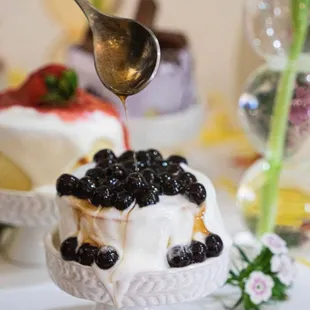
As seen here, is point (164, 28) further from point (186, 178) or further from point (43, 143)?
point (186, 178)

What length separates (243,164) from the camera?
1.25 metres

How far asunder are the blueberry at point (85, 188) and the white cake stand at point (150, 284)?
2.3 inches

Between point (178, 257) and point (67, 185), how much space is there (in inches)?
4.6

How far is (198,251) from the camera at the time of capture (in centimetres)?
63

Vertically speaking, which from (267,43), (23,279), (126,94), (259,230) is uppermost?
(267,43)

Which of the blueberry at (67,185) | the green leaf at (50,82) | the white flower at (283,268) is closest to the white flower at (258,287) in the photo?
the white flower at (283,268)

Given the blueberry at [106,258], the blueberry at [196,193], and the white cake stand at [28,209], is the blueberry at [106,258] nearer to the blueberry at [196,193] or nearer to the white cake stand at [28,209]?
the blueberry at [196,193]

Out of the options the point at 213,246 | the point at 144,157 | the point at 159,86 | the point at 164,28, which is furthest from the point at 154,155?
the point at 164,28

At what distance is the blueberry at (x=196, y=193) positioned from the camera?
2.09ft

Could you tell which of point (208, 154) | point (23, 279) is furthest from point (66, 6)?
point (23, 279)

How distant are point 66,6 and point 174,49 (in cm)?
38

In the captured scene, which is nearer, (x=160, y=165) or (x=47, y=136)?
(x=160, y=165)

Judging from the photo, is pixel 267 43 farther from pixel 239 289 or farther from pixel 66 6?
pixel 66 6

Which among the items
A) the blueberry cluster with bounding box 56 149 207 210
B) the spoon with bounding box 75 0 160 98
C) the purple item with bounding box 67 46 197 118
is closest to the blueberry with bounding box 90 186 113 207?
the blueberry cluster with bounding box 56 149 207 210
